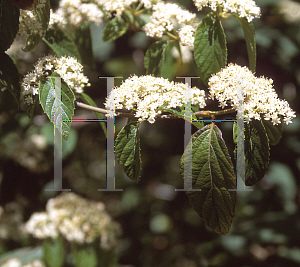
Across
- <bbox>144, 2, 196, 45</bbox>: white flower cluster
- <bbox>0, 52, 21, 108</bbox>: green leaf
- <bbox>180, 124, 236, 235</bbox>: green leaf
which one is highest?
<bbox>144, 2, 196, 45</bbox>: white flower cluster

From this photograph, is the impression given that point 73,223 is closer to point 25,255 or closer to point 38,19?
point 25,255

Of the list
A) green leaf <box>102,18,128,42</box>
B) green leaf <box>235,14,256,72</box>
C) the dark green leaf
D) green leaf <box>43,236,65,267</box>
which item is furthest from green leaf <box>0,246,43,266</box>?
green leaf <box>235,14,256,72</box>

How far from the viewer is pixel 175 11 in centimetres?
89

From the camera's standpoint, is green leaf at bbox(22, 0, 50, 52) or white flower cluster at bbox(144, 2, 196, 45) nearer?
green leaf at bbox(22, 0, 50, 52)

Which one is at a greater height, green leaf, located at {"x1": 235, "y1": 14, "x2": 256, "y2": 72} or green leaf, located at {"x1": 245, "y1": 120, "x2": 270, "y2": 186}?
green leaf, located at {"x1": 235, "y1": 14, "x2": 256, "y2": 72}

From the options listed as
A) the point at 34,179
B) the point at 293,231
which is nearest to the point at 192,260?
the point at 293,231

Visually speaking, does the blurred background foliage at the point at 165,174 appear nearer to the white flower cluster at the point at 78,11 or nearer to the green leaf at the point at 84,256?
the white flower cluster at the point at 78,11

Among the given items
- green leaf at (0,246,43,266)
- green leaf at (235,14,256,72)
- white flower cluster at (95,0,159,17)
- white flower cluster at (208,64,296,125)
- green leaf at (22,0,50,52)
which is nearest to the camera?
white flower cluster at (208,64,296,125)

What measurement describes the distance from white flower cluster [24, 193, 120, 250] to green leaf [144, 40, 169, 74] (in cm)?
89

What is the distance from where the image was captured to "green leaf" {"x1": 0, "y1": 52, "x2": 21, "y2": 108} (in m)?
0.67

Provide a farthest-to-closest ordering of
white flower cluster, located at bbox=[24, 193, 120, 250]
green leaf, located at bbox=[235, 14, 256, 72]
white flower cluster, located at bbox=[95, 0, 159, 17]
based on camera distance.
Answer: white flower cluster, located at bbox=[24, 193, 120, 250]
white flower cluster, located at bbox=[95, 0, 159, 17]
green leaf, located at bbox=[235, 14, 256, 72]

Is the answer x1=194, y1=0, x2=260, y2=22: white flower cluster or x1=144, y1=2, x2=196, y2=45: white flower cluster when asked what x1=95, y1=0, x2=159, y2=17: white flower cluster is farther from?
x1=194, y1=0, x2=260, y2=22: white flower cluster

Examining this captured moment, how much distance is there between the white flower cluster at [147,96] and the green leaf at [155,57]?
242 mm

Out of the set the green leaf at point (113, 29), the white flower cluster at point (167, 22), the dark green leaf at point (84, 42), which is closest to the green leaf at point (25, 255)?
the dark green leaf at point (84, 42)
